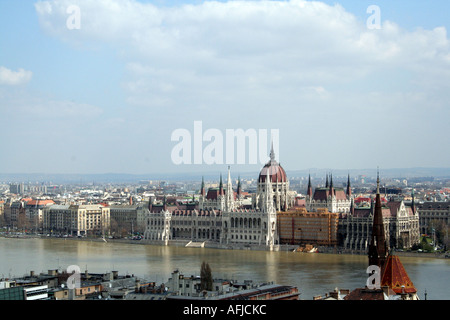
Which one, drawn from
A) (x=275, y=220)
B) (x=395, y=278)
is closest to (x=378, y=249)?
(x=395, y=278)

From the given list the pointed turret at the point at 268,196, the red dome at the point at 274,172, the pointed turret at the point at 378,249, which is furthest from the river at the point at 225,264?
the red dome at the point at 274,172

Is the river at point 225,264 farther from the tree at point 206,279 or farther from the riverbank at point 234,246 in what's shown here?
the tree at point 206,279

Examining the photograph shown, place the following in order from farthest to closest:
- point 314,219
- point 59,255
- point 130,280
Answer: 1. point 314,219
2. point 59,255
3. point 130,280

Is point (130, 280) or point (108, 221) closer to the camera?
point (130, 280)

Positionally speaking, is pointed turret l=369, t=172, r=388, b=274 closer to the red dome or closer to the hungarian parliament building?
the hungarian parliament building

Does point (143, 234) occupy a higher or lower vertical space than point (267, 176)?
lower

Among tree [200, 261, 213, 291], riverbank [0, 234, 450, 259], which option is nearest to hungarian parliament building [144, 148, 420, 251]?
riverbank [0, 234, 450, 259]
